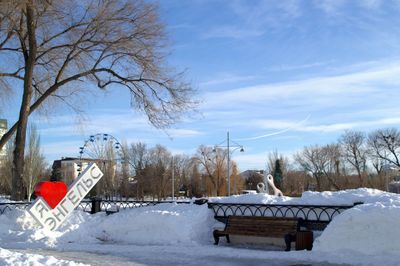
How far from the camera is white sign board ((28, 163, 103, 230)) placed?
50.9ft

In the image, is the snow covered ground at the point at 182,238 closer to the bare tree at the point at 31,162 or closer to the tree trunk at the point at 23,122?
the tree trunk at the point at 23,122

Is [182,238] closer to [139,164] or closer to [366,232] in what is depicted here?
[366,232]

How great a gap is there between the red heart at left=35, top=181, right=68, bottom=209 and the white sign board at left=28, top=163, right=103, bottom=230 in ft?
0.35

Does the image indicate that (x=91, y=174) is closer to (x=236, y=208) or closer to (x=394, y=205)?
(x=236, y=208)

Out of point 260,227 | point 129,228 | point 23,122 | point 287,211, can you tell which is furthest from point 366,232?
point 23,122

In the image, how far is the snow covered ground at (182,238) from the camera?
10.6m

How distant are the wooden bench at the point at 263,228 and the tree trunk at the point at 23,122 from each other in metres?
11.0

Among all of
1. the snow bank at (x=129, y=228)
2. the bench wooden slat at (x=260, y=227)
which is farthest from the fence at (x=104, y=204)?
the bench wooden slat at (x=260, y=227)

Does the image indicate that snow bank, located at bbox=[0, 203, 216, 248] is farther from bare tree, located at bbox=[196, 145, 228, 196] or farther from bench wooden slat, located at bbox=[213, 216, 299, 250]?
bare tree, located at bbox=[196, 145, 228, 196]

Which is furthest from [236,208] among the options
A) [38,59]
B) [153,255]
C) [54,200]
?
[38,59]

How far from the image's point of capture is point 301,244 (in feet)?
39.6

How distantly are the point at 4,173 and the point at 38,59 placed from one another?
47.4 metres

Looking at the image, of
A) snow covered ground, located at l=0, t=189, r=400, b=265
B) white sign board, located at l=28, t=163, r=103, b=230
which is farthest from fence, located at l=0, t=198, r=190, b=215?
white sign board, located at l=28, t=163, r=103, b=230

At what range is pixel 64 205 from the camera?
1611 cm
